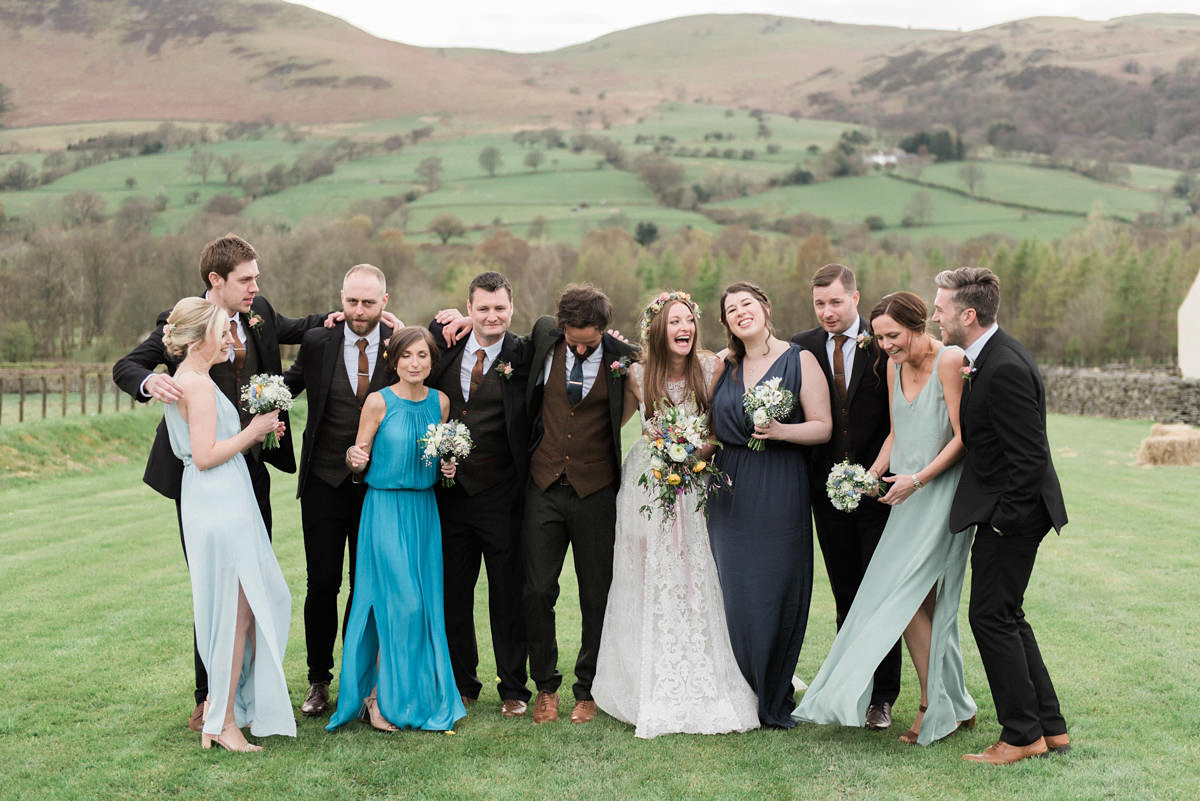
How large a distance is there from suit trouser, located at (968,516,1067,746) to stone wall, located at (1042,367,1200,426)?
1450 inches

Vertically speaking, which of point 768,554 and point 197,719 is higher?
point 768,554

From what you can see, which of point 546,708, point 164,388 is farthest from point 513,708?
point 164,388

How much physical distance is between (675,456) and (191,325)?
2810 mm

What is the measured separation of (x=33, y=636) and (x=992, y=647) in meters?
7.70

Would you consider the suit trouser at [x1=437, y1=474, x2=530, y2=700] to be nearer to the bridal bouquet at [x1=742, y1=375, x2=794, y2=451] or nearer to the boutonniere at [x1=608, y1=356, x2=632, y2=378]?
the boutonniere at [x1=608, y1=356, x2=632, y2=378]

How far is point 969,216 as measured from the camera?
11056cm

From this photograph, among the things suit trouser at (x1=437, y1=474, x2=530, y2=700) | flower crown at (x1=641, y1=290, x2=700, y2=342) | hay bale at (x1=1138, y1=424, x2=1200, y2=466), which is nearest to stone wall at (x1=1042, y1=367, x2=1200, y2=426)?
hay bale at (x1=1138, y1=424, x2=1200, y2=466)

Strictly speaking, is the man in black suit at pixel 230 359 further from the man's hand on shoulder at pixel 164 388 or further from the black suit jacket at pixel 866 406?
the black suit jacket at pixel 866 406

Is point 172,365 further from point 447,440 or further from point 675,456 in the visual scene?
point 675,456

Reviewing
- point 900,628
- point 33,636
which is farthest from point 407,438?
point 33,636

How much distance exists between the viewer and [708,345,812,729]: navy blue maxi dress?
20.6ft

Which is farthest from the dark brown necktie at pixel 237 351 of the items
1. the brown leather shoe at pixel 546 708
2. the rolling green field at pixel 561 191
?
the rolling green field at pixel 561 191

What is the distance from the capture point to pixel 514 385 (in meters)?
6.54

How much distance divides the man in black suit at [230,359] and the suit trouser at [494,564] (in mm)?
1097
